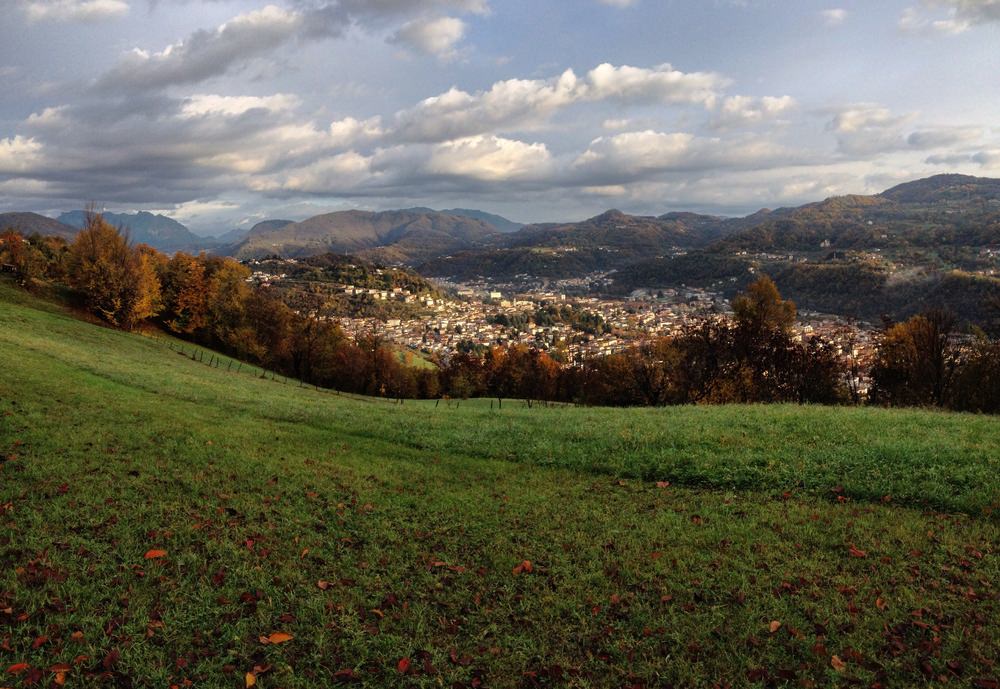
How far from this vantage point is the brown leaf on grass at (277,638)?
6574 millimetres

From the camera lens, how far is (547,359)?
258 feet

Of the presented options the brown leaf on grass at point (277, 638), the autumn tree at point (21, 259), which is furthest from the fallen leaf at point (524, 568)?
the autumn tree at point (21, 259)

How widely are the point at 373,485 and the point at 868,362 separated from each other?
163 ft

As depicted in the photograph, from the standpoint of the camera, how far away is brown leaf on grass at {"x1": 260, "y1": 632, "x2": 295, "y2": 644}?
6574 mm

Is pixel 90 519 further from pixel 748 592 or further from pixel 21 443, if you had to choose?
A: pixel 748 592

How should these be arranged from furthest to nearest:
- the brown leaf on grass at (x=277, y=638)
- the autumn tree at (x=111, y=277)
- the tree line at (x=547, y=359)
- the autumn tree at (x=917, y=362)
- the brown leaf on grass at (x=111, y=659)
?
the autumn tree at (x=111, y=277) → the tree line at (x=547, y=359) → the autumn tree at (x=917, y=362) → the brown leaf on grass at (x=277, y=638) → the brown leaf on grass at (x=111, y=659)

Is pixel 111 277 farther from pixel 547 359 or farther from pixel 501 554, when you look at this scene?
pixel 501 554

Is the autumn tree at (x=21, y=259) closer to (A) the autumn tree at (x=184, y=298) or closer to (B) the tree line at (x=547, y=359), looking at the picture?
(B) the tree line at (x=547, y=359)

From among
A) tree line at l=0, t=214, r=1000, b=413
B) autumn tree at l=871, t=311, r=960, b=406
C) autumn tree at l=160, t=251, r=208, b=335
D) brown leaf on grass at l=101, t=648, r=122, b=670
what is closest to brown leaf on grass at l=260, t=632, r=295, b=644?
brown leaf on grass at l=101, t=648, r=122, b=670

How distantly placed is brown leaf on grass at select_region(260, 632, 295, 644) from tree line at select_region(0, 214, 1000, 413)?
40019 mm

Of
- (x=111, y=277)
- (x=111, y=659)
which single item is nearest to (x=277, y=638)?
(x=111, y=659)

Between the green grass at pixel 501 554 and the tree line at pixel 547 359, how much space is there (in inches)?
1101

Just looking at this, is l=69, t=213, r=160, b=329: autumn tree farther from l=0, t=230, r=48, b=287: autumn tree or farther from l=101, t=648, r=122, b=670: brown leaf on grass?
l=101, t=648, r=122, b=670: brown leaf on grass

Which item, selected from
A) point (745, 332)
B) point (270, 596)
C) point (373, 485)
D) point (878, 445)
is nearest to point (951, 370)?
point (745, 332)
